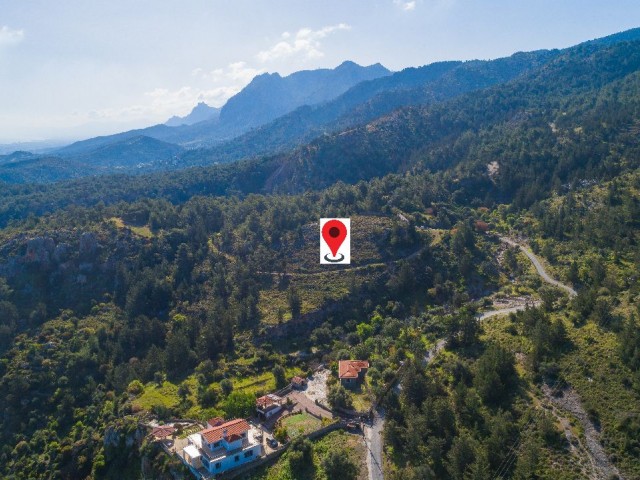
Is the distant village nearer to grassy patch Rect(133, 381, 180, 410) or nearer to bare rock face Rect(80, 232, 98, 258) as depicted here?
grassy patch Rect(133, 381, 180, 410)

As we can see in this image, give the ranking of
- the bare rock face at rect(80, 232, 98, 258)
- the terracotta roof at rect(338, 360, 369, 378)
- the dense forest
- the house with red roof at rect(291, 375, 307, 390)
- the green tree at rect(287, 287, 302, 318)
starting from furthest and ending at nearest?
the bare rock face at rect(80, 232, 98, 258) → the green tree at rect(287, 287, 302, 318) → the house with red roof at rect(291, 375, 307, 390) → the terracotta roof at rect(338, 360, 369, 378) → the dense forest

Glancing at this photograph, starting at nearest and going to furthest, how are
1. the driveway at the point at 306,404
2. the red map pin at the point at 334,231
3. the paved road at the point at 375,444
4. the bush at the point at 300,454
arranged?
1. the paved road at the point at 375,444
2. the bush at the point at 300,454
3. the driveway at the point at 306,404
4. the red map pin at the point at 334,231

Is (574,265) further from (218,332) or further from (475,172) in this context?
(475,172)

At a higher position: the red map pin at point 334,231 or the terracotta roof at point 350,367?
the red map pin at point 334,231

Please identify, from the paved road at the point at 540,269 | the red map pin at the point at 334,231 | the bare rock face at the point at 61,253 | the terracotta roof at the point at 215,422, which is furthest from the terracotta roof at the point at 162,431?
the bare rock face at the point at 61,253

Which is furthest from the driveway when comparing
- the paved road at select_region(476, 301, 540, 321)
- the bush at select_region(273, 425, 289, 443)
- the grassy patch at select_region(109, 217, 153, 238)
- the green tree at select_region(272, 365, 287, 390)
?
the grassy patch at select_region(109, 217, 153, 238)

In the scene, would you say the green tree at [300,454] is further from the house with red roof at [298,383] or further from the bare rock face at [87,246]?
the bare rock face at [87,246]

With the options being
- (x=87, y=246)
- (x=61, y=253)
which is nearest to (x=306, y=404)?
(x=87, y=246)

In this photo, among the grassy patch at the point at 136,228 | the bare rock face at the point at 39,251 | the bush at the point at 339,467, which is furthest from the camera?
the grassy patch at the point at 136,228
